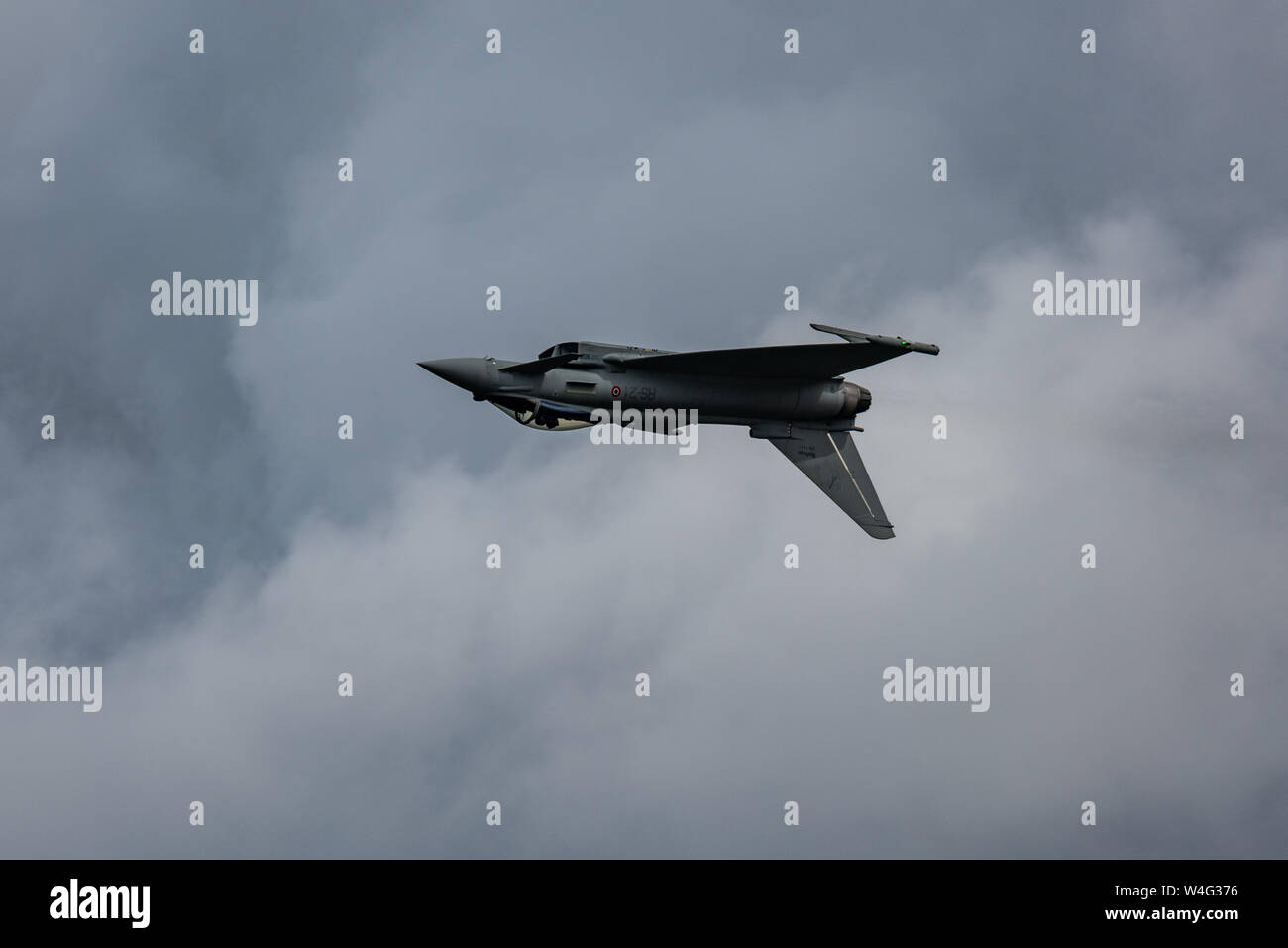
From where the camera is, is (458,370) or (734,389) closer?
(458,370)

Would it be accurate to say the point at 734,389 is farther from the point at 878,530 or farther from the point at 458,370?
the point at 458,370

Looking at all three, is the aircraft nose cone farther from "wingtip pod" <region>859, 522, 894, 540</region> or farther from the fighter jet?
"wingtip pod" <region>859, 522, 894, 540</region>

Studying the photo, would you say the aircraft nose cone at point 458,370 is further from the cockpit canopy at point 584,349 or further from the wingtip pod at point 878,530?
the wingtip pod at point 878,530

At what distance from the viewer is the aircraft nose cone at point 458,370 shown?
60938 millimetres

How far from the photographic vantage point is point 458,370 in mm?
61031

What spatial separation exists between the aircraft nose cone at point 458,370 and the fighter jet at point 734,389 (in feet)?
0.11

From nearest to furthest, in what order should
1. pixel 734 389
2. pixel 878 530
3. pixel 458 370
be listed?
pixel 458 370, pixel 734 389, pixel 878 530

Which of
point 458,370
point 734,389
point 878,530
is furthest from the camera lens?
point 878,530

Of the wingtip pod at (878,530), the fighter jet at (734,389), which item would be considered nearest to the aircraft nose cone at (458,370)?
the fighter jet at (734,389)

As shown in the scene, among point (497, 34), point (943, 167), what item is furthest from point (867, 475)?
point (497, 34)

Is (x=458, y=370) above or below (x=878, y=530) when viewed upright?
above

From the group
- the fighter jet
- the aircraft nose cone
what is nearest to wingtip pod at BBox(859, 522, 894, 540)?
the fighter jet

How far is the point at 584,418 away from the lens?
62500 mm

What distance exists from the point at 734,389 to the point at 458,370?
9.88 meters
